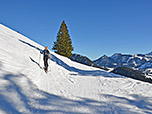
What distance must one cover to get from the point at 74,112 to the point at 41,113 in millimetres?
992

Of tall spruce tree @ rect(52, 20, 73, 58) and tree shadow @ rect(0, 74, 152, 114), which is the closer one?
tree shadow @ rect(0, 74, 152, 114)

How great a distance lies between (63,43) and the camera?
28.4m

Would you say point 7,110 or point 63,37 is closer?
point 7,110

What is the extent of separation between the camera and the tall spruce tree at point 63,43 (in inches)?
1109

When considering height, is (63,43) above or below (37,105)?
above

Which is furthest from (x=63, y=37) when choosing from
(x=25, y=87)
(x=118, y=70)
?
(x=25, y=87)

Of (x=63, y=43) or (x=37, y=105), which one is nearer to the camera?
(x=37, y=105)

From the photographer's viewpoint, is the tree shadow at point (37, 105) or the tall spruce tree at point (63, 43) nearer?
the tree shadow at point (37, 105)

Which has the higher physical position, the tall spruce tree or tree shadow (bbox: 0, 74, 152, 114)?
the tall spruce tree

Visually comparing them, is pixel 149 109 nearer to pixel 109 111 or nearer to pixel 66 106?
pixel 109 111

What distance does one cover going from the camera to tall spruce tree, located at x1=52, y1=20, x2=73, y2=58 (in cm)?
2818

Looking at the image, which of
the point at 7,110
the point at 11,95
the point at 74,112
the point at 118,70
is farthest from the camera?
the point at 118,70

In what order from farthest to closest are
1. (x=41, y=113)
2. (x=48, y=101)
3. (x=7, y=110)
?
(x=48, y=101)
(x=41, y=113)
(x=7, y=110)

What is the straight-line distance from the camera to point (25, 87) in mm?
4391
